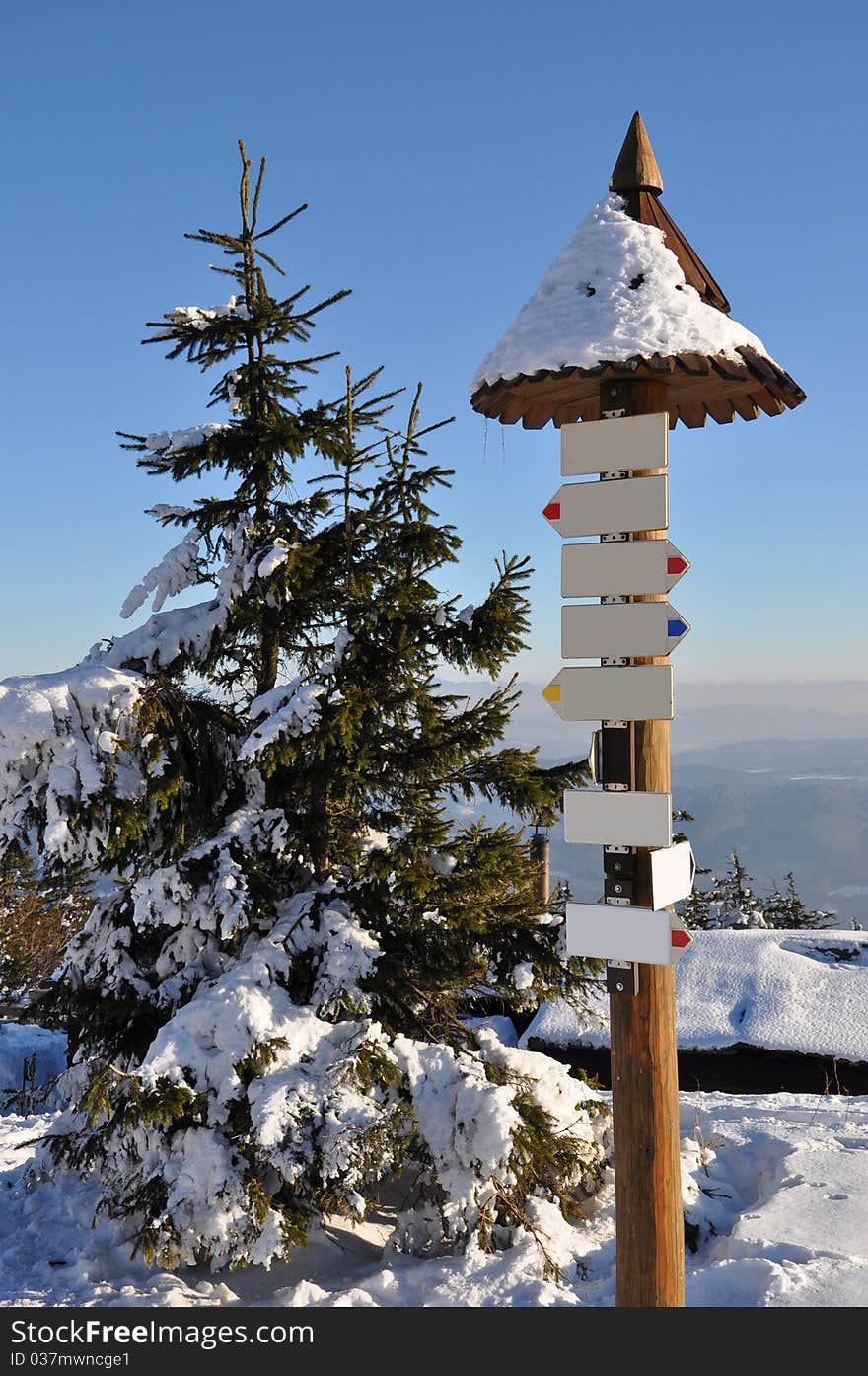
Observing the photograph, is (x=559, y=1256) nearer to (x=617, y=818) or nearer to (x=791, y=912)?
(x=617, y=818)

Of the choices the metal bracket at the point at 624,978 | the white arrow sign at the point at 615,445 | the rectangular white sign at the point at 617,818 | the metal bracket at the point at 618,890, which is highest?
the white arrow sign at the point at 615,445

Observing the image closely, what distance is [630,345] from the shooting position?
4.46 metres

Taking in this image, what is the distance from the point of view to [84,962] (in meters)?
6.88

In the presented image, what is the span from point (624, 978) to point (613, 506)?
2240mm

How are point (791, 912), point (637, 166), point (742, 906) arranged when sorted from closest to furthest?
point (637, 166) → point (791, 912) → point (742, 906)

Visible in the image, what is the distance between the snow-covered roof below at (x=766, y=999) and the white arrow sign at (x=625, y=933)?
517 centimetres

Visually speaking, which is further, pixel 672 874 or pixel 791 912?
pixel 791 912

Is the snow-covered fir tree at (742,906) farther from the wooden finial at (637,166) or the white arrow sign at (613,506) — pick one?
the wooden finial at (637,166)

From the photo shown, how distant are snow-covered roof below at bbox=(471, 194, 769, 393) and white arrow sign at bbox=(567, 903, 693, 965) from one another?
2552 mm

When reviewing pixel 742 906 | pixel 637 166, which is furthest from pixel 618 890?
pixel 742 906

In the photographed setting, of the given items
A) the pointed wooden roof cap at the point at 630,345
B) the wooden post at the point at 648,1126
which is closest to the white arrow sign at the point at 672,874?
the wooden post at the point at 648,1126

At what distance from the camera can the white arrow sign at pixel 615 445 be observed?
4562 mm

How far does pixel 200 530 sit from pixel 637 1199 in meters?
5.32
